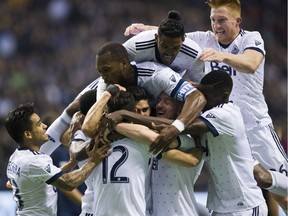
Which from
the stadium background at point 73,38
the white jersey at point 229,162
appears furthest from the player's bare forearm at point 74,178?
the stadium background at point 73,38

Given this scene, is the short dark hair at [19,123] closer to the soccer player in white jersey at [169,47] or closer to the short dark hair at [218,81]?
the soccer player in white jersey at [169,47]

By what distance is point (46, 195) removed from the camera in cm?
784

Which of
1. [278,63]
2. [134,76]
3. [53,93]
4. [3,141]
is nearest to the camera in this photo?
[134,76]

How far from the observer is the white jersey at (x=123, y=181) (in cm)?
702

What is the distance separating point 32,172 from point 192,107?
1520mm

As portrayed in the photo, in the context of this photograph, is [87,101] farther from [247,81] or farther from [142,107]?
[247,81]

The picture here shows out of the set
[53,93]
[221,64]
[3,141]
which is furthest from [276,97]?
[221,64]

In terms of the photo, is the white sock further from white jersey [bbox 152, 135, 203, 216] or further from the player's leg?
white jersey [bbox 152, 135, 203, 216]

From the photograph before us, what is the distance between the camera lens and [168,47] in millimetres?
7469

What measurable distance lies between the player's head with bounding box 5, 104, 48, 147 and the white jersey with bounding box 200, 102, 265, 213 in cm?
153

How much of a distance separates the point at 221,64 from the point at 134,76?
1269mm

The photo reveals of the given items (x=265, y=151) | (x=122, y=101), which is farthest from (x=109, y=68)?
(x=265, y=151)

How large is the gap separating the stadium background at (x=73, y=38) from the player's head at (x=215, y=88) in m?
8.53

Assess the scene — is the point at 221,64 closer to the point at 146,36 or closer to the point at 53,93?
the point at 146,36
